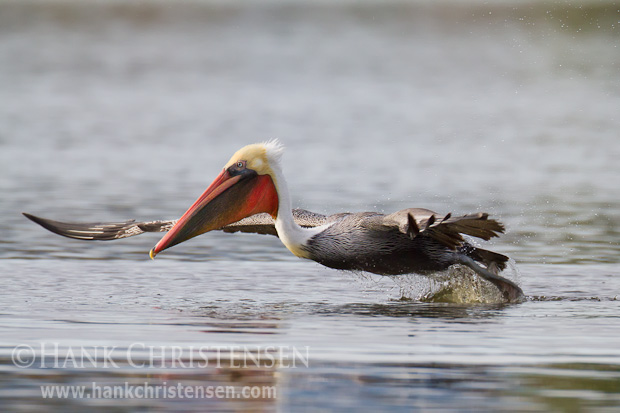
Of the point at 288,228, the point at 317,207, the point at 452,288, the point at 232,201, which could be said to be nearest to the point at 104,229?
the point at 232,201

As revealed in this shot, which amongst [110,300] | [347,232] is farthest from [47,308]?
[347,232]

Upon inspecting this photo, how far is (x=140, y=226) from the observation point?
11086mm

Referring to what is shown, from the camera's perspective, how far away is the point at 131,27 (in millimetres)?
55938

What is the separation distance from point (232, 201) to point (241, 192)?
9 centimetres

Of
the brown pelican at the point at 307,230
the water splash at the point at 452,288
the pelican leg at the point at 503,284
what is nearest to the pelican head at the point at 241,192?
the brown pelican at the point at 307,230

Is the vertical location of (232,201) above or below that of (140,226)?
above

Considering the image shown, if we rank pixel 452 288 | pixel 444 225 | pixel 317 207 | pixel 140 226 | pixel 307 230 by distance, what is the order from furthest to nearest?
pixel 317 207
pixel 140 226
pixel 452 288
pixel 307 230
pixel 444 225

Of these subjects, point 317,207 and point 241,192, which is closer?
point 241,192

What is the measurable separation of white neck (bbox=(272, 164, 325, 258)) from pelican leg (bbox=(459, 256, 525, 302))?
1.23 m

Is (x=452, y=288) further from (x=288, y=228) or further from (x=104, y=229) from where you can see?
(x=104, y=229)

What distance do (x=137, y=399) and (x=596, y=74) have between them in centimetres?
3037

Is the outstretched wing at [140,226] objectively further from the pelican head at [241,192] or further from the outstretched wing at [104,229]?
the pelican head at [241,192]

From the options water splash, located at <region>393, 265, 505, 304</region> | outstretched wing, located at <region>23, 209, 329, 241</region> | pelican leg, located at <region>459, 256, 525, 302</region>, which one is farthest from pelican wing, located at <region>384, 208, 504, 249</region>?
outstretched wing, located at <region>23, 209, 329, 241</region>

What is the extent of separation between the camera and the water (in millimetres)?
7285
